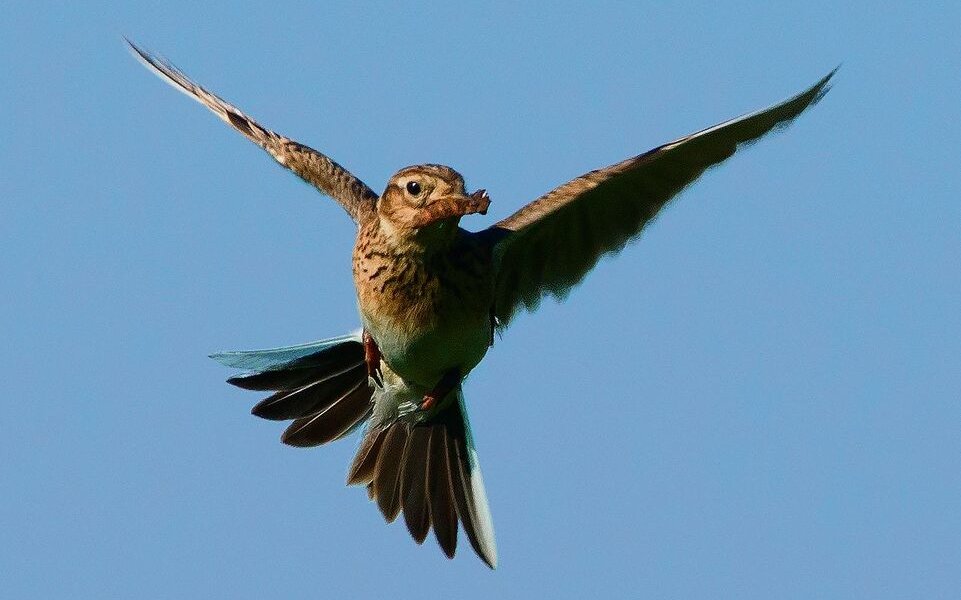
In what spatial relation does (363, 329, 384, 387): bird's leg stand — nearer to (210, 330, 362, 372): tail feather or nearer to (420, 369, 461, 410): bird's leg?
(420, 369, 461, 410): bird's leg

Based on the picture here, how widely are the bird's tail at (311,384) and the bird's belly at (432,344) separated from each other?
1101 mm

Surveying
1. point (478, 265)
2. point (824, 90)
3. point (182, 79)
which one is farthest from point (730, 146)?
point (182, 79)

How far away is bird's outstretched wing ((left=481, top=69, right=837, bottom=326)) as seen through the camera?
8430 millimetres

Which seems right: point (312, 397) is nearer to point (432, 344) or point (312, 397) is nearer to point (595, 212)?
point (432, 344)

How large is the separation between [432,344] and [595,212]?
3.97 ft

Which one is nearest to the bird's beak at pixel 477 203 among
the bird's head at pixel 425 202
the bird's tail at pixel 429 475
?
the bird's head at pixel 425 202

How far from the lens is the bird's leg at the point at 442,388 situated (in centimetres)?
917

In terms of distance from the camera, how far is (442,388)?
925 cm

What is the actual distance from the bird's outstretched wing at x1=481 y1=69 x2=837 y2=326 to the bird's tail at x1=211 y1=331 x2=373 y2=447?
126 centimetres

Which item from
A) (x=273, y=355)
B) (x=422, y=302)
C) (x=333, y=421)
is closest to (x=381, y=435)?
(x=333, y=421)

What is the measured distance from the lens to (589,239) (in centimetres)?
923

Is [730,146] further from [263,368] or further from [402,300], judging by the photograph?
[263,368]

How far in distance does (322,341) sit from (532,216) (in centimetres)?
189

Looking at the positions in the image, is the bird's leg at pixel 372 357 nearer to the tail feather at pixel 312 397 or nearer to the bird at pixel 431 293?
the bird at pixel 431 293
